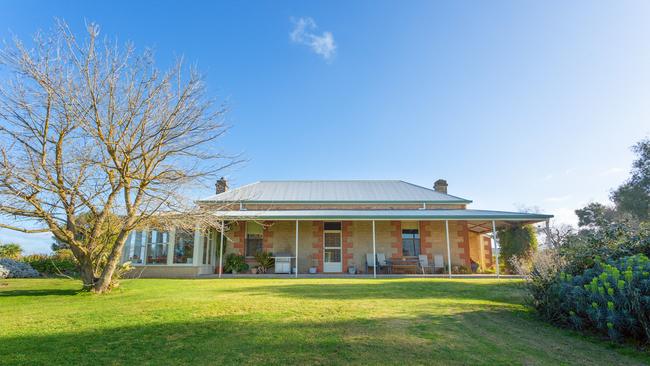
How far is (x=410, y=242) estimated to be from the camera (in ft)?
52.4

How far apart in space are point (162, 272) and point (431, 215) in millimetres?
11381

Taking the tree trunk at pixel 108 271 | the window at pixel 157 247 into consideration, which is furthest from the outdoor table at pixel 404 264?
the tree trunk at pixel 108 271

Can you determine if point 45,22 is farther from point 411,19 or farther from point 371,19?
point 411,19

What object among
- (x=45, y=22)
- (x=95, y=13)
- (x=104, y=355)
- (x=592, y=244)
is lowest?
(x=104, y=355)

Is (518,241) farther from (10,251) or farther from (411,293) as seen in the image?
(10,251)

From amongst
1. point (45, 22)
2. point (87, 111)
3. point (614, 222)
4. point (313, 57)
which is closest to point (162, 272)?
point (87, 111)

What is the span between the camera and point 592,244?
20.8ft

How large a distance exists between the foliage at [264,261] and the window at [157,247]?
386 cm

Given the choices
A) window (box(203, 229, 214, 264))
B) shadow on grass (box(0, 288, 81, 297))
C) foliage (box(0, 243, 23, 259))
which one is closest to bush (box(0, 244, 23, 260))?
foliage (box(0, 243, 23, 259))

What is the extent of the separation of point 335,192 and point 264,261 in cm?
596

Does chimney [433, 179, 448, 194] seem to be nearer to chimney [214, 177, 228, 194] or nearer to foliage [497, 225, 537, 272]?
foliage [497, 225, 537, 272]

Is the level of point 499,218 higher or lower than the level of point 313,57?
lower

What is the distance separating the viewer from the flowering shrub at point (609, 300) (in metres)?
4.24

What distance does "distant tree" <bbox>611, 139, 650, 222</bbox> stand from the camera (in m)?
25.9
